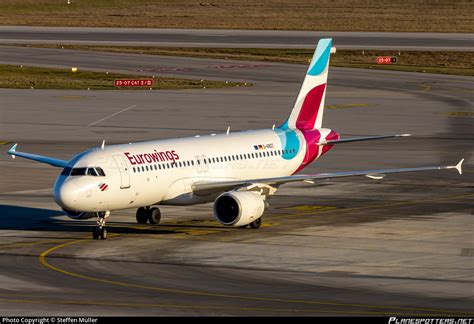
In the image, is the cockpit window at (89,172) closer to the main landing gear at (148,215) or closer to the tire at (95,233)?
the tire at (95,233)

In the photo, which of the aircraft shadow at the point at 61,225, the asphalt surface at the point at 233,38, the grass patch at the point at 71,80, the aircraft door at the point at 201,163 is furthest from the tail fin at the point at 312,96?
the asphalt surface at the point at 233,38

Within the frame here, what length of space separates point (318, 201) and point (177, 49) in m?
99.9

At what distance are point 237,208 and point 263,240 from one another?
192cm

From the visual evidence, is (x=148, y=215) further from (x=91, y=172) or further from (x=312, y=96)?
(x=312, y=96)

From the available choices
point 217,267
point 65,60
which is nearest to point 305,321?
point 217,267

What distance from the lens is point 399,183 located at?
72.9 meters

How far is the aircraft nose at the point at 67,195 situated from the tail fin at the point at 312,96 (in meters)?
16.3

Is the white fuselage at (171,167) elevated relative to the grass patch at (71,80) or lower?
lower

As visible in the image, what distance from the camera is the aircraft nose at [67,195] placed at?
169 feet

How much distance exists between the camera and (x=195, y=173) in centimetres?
5684

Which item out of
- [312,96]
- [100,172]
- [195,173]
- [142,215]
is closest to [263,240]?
[195,173]

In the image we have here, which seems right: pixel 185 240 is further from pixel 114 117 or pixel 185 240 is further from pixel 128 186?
pixel 114 117

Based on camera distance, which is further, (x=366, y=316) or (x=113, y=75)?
(x=113, y=75)

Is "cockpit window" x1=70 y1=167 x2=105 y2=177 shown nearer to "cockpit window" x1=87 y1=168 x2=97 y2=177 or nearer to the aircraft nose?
"cockpit window" x1=87 y1=168 x2=97 y2=177
